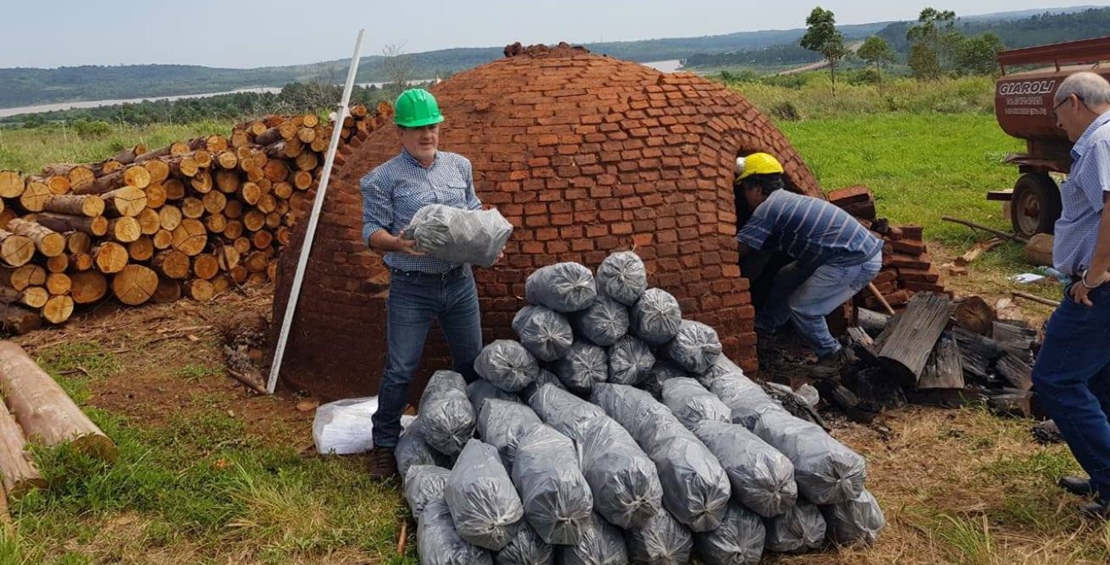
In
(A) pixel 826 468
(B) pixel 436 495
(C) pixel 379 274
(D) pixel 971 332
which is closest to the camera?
(A) pixel 826 468

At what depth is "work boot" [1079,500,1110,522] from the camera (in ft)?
12.0

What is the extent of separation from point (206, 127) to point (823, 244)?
17.5 meters

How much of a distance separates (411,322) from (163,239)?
16.8 feet

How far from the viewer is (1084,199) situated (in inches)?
134

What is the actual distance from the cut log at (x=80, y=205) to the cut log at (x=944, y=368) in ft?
22.6

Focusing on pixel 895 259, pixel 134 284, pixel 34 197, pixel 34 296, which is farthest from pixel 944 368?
pixel 34 197

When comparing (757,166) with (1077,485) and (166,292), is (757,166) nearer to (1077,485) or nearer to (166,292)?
(1077,485)

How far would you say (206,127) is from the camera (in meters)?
19.5

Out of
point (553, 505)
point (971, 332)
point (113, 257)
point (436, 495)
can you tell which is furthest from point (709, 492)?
point (113, 257)

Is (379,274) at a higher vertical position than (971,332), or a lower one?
higher

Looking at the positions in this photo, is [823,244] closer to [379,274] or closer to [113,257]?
[379,274]

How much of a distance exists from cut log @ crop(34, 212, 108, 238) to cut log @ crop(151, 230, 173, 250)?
0.44 m

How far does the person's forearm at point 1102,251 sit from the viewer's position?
3.21 meters

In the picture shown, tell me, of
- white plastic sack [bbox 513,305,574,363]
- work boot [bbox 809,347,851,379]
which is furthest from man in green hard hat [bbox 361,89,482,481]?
work boot [bbox 809,347,851,379]
